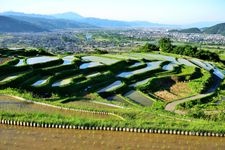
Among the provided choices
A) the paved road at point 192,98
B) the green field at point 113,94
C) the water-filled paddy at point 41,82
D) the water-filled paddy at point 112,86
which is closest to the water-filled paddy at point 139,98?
the green field at point 113,94

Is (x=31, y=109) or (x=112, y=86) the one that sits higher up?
(x=31, y=109)

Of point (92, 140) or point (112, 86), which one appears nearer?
point (92, 140)

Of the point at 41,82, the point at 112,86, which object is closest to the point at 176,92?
the point at 112,86

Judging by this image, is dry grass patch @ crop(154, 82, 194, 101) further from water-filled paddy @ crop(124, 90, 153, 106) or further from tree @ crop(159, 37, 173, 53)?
tree @ crop(159, 37, 173, 53)

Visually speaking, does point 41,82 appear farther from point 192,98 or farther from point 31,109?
point 192,98

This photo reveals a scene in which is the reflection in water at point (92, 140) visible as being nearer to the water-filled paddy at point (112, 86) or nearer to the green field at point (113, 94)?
the green field at point (113, 94)

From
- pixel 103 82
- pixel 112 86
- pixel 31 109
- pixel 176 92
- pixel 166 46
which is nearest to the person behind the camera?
pixel 31 109

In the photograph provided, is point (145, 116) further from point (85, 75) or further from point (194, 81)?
point (194, 81)

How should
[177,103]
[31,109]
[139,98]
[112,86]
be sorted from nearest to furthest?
[31,109]
[177,103]
[139,98]
[112,86]

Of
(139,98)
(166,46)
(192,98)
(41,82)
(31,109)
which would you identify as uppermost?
(31,109)
